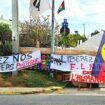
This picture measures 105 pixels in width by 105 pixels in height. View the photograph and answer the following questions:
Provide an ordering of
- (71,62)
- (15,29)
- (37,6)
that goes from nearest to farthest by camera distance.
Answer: (71,62), (15,29), (37,6)

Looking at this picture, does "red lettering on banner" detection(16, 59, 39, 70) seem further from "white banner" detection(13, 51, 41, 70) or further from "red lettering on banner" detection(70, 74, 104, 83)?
"red lettering on banner" detection(70, 74, 104, 83)

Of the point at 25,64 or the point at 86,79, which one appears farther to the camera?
the point at 25,64

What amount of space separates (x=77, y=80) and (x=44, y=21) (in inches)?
1454

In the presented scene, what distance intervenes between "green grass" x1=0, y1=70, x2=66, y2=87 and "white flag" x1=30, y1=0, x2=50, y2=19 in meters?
3.22

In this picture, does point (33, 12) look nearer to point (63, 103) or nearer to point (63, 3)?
point (63, 3)

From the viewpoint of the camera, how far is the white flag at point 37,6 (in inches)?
946

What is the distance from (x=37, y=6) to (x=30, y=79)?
4382 millimetres

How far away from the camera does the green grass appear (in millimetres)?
21500

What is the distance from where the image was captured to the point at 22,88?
67.1 ft

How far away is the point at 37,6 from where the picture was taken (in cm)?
2411

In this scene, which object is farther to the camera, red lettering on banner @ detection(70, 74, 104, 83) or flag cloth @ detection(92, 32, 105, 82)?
flag cloth @ detection(92, 32, 105, 82)

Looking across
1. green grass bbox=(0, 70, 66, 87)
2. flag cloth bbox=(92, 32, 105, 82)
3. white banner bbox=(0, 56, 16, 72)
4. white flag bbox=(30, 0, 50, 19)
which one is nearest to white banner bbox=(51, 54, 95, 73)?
flag cloth bbox=(92, 32, 105, 82)

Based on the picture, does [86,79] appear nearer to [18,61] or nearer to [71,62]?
[71,62]

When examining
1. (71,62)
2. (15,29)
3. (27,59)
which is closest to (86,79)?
(71,62)
